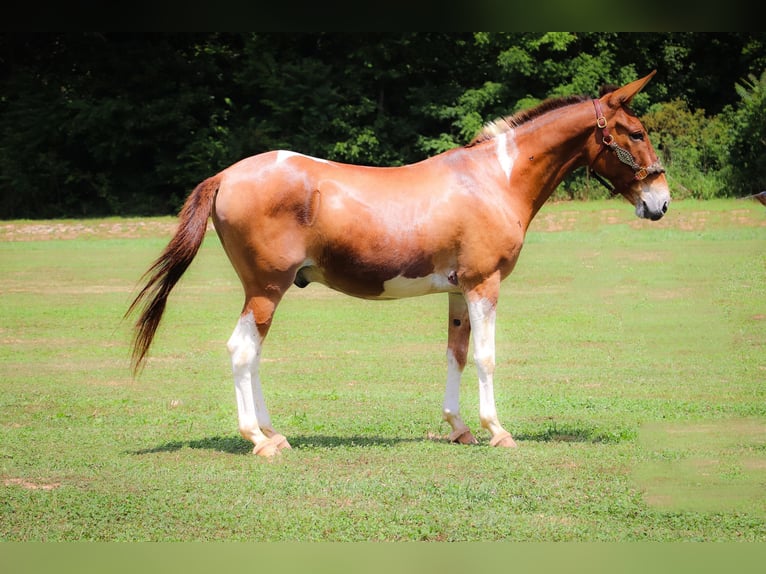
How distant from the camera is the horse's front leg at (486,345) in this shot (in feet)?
24.8

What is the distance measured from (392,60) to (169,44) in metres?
7.28

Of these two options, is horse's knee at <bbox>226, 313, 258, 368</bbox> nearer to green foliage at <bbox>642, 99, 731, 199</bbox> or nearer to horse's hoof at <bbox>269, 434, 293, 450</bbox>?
horse's hoof at <bbox>269, 434, 293, 450</bbox>

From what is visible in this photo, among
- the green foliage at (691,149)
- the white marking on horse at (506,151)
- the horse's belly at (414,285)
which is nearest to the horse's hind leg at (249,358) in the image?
the horse's belly at (414,285)

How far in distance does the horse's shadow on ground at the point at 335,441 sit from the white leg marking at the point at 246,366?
12.7 inches

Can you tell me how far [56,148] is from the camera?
1357 inches

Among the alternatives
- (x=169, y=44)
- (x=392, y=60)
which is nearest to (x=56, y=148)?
(x=169, y=44)

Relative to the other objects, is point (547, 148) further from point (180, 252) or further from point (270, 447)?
point (270, 447)

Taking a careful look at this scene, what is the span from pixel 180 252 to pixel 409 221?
1.70 m

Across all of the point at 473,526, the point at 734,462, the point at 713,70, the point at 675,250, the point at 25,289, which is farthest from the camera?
the point at 713,70

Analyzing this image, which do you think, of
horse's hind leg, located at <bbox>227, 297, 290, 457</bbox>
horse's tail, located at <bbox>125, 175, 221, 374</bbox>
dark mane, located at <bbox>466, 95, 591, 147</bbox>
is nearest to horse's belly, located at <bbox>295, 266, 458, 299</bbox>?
horse's hind leg, located at <bbox>227, 297, 290, 457</bbox>

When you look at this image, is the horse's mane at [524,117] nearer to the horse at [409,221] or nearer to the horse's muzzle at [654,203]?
the horse at [409,221]

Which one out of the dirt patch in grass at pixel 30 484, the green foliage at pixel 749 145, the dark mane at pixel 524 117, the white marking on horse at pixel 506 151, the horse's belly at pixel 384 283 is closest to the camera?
the dirt patch in grass at pixel 30 484

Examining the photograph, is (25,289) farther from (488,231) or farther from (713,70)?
(713,70)

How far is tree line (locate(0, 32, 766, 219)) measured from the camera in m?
31.5
